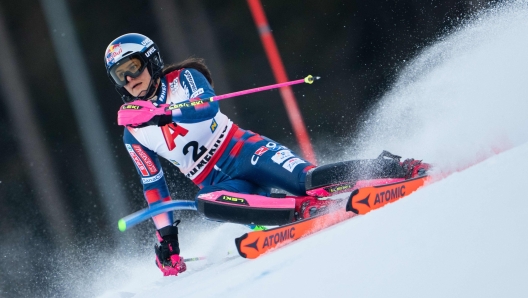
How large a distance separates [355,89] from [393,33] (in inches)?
22.4

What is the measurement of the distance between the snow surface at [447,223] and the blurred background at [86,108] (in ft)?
5.84

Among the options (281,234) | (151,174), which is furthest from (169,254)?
(281,234)

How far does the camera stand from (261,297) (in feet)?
6.16

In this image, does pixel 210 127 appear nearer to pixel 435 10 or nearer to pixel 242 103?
pixel 242 103

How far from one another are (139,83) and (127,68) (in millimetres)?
109

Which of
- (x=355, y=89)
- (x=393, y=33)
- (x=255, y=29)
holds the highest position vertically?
(x=255, y=29)

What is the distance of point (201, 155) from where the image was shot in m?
3.63

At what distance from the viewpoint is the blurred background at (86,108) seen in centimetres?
552

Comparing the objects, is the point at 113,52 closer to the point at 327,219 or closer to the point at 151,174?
the point at 151,174

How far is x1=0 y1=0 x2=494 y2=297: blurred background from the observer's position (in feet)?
18.1

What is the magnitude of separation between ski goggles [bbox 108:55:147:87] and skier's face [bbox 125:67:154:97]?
0.07ft

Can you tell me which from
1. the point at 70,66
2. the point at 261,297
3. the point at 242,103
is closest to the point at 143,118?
the point at 261,297

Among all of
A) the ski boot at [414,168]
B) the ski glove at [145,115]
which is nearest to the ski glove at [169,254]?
the ski glove at [145,115]

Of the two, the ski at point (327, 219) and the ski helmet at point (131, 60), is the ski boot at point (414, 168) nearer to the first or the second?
the ski at point (327, 219)
